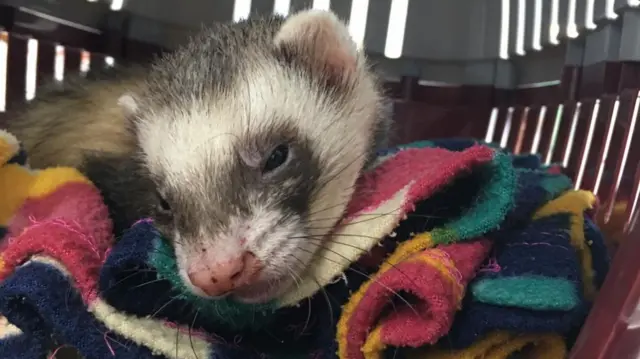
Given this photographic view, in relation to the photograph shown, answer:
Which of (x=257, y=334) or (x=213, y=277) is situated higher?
(x=213, y=277)

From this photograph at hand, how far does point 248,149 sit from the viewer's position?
811 millimetres

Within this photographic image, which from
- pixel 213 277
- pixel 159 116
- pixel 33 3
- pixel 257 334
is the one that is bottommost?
pixel 257 334

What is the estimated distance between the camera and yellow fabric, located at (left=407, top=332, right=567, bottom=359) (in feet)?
2.27

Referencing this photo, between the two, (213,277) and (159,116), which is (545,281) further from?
(159,116)

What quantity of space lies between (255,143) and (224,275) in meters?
0.20

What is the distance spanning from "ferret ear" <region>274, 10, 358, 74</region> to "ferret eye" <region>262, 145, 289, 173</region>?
16cm

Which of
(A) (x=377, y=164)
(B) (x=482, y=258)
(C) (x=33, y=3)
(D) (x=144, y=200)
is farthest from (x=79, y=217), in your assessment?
(C) (x=33, y=3)

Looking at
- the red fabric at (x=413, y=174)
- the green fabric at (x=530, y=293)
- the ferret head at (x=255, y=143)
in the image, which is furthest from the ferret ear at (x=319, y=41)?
the green fabric at (x=530, y=293)

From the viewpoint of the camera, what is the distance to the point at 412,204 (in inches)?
30.0

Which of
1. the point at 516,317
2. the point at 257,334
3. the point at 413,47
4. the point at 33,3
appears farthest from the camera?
the point at 413,47

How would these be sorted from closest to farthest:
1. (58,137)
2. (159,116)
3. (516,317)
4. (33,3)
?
(516,317), (159,116), (58,137), (33,3)

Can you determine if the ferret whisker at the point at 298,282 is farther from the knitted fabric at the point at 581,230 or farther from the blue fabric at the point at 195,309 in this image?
the knitted fabric at the point at 581,230

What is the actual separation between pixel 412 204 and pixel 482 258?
9cm

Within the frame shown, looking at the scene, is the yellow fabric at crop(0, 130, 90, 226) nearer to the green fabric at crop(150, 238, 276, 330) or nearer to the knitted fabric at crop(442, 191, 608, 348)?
the green fabric at crop(150, 238, 276, 330)
